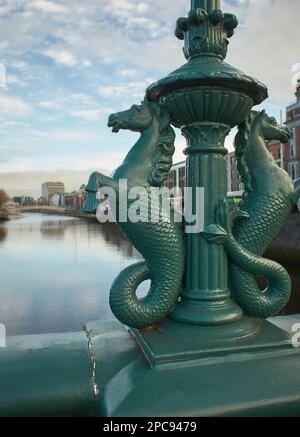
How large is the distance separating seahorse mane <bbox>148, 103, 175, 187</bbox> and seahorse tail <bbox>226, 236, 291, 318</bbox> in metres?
0.54

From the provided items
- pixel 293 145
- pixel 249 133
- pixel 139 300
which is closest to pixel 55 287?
pixel 139 300

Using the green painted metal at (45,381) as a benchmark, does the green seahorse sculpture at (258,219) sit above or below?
above

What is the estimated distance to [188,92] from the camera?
1.81 m

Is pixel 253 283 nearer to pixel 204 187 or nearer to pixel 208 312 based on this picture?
pixel 208 312

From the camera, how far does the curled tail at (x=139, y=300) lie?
5.93 feet

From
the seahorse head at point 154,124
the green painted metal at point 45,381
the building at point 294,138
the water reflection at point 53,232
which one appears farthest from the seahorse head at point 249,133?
the water reflection at point 53,232

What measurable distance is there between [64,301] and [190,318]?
779 cm

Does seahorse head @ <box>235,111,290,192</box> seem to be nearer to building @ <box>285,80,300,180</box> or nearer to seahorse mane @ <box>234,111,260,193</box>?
seahorse mane @ <box>234,111,260,193</box>

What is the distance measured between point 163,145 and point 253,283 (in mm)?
924

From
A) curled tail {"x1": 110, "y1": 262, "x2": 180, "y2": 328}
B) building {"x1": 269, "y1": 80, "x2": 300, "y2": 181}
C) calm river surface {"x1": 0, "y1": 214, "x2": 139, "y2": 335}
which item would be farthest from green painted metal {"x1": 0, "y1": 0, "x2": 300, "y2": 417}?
building {"x1": 269, "y1": 80, "x2": 300, "y2": 181}

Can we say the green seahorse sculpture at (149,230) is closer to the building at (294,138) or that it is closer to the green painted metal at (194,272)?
the green painted metal at (194,272)

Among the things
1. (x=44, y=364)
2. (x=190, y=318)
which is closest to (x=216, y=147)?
(x=190, y=318)

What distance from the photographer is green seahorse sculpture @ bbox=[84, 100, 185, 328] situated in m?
1.83

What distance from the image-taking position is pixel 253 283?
2014 mm
